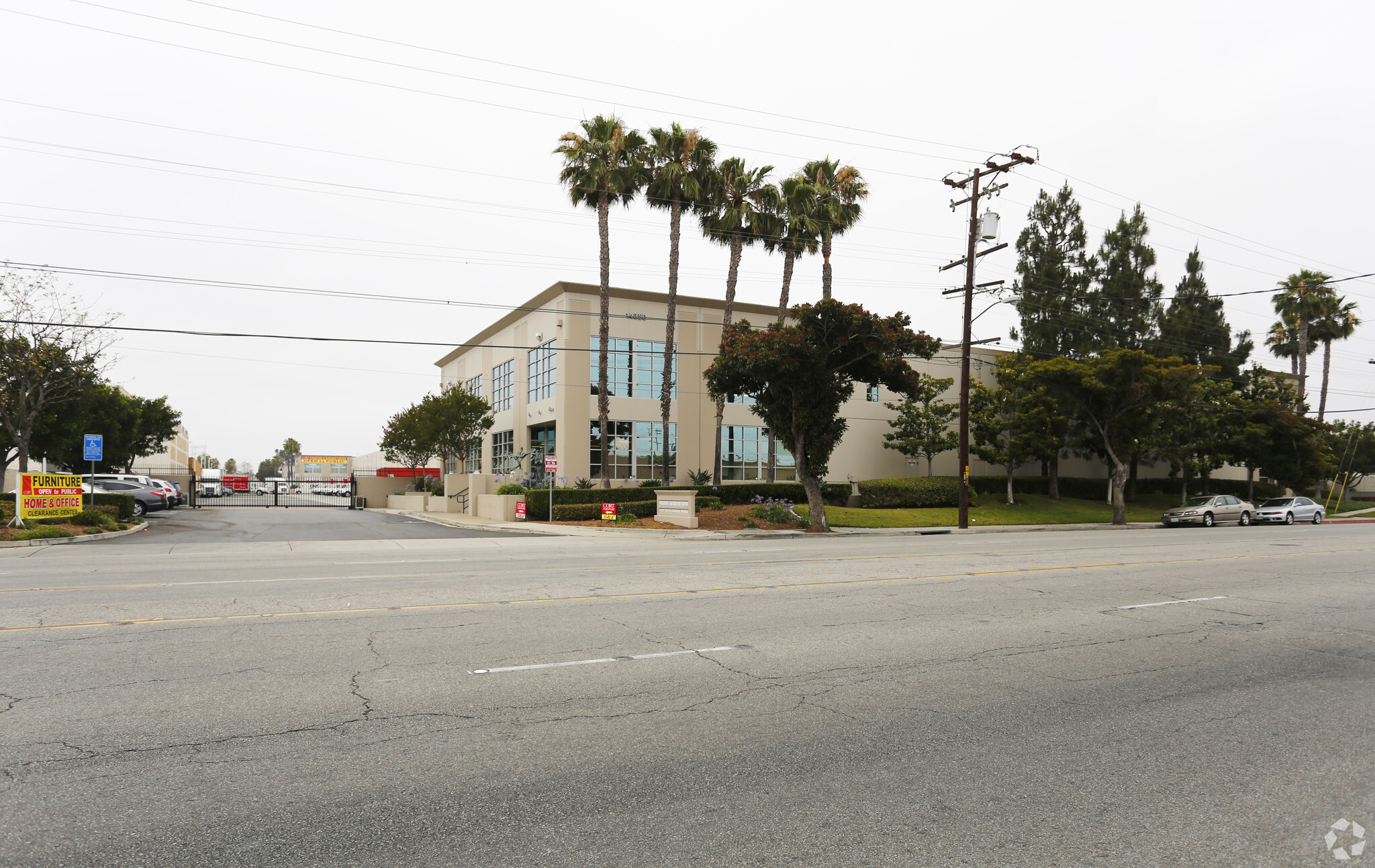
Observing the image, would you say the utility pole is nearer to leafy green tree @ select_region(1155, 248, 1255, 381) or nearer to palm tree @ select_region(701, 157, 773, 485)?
palm tree @ select_region(701, 157, 773, 485)

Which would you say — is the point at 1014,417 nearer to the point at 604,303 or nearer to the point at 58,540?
the point at 604,303

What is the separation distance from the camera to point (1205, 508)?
3462 cm

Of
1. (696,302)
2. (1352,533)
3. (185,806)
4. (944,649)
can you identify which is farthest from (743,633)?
(696,302)

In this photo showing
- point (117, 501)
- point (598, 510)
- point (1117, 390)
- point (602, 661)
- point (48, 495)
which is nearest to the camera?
point (602, 661)

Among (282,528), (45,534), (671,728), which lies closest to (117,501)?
(282,528)

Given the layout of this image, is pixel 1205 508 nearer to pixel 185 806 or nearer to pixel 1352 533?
pixel 1352 533

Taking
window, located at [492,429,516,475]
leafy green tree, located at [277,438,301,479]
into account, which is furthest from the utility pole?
leafy green tree, located at [277,438,301,479]

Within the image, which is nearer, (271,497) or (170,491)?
(170,491)

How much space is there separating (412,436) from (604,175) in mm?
19943

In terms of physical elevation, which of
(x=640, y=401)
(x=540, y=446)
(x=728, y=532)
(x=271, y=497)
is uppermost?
(x=640, y=401)

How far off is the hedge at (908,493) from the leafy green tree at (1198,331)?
58.4ft

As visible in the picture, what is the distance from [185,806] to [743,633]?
17.2 ft

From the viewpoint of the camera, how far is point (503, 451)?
1855 inches

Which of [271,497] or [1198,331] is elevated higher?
[1198,331]
